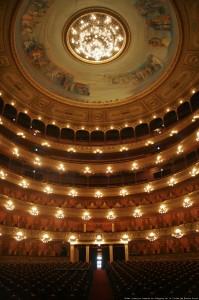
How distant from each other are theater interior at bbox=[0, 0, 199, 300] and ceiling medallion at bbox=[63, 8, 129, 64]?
95 mm

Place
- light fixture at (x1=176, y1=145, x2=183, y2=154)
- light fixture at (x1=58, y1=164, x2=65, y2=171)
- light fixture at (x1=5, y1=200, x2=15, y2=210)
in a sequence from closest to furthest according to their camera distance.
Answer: light fixture at (x1=5, y1=200, x2=15, y2=210) → light fixture at (x1=176, y1=145, x2=183, y2=154) → light fixture at (x1=58, y1=164, x2=65, y2=171)

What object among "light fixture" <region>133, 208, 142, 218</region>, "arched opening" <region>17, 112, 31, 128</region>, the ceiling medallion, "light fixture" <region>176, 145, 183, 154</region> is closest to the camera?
the ceiling medallion

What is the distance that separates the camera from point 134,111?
26.1 m

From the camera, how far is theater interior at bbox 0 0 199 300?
19250 millimetres

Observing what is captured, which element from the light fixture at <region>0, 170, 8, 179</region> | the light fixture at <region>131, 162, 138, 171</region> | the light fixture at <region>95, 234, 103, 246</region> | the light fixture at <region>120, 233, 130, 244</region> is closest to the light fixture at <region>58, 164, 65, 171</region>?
the light fixture at <region>0, 170, 8, 179</region>

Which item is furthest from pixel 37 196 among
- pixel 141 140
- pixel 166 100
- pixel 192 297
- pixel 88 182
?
pixel 192 297

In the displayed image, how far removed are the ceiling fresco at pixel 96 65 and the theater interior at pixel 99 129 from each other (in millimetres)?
96

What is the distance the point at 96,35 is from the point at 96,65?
2813 millimetres

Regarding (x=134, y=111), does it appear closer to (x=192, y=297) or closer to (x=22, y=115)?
(x=22, y=115)

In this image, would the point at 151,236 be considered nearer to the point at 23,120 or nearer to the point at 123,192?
the point at 123,192

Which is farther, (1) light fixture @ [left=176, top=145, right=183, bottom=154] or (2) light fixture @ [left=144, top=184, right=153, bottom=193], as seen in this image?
(2) light fixture @ [left=144, top=184, right=153, bottom=193]

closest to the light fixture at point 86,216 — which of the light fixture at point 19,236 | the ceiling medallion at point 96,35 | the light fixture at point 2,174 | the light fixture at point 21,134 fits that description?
the light fixture at point 19,236

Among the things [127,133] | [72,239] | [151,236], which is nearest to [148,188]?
[151,236]

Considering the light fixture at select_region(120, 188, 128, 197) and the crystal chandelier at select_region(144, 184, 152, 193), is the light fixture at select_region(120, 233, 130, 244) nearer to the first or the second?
the light fixture at select_region(120, 188, 128, 197)
